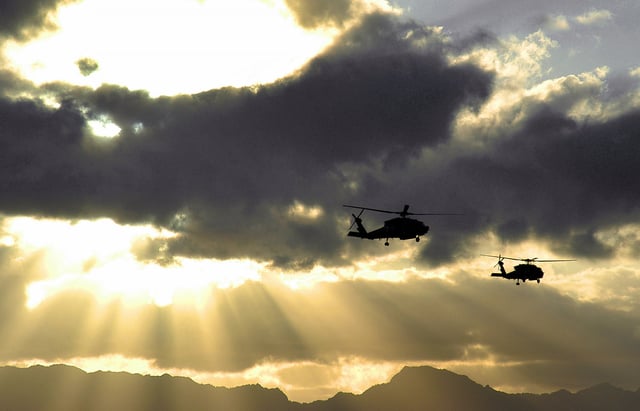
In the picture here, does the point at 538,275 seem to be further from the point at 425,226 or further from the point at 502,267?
the point at 425,226

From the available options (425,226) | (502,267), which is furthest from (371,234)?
(502,267)

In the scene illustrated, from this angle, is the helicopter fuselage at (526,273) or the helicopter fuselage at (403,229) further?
the helicopter fuselage at (526,273)

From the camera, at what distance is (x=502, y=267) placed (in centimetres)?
19038

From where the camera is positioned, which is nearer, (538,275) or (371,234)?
(371,234)

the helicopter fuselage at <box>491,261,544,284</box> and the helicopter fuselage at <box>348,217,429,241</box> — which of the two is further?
the helicopter fuselage at <box>491,261,544,284</box>

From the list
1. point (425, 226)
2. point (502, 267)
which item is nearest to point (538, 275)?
point (502, 267)

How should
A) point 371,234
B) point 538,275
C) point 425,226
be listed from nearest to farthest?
point 425,226
point 371,234
point 538,275

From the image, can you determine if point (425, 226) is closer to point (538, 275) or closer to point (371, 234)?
point (371, 234)

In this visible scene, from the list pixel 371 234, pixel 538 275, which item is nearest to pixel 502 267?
pixel 538 275

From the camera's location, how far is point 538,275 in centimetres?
18475

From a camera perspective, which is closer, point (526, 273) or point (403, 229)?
point (403, 229)

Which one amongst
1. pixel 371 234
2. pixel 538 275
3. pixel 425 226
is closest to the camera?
pixel 425 226

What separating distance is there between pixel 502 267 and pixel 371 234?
1743 inches

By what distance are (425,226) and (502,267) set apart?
4552 cm
